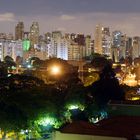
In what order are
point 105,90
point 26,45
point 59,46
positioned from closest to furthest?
point 105,90
point 59,46
point 26,45

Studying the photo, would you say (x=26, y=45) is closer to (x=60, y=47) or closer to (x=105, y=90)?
(x=60, y=47)

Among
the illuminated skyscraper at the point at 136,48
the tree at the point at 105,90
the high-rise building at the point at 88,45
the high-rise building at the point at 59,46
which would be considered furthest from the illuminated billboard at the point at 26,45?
the tree at the point at 105,90

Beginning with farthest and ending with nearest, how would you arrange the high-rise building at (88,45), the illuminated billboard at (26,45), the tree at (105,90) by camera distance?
the high-rise building at (88,45) → the illuminated billboard at (26,45) → the tree at (105,90)

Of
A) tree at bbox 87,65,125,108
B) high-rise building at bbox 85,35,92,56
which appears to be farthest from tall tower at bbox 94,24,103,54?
tree at bbox 87,65,125,108

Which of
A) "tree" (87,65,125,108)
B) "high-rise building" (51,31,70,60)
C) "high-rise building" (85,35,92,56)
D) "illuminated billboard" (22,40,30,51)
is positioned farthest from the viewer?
"high-rise building" (85,35,92,56)

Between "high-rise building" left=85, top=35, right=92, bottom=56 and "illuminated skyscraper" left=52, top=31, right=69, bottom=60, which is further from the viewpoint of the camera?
"high-rise building" left=85, top=35, right=92, bottom=56

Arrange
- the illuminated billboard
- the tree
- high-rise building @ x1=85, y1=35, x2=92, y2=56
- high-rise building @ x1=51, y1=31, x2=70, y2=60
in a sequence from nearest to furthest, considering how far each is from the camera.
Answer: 1. the tree
2. high-rise building @ x1=51, y1=31, x2=70, y2=60
3. the illuminated billboard
4. high-rise building @ x1=85, y1=35, x2=92, y2=56

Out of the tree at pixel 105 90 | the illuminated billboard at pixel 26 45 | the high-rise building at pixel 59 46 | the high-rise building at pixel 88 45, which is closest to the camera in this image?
the tree at pixel 105 90

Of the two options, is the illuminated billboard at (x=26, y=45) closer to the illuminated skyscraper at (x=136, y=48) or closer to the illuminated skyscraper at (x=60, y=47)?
the illuminated skyscraper at (x=60, y=47)

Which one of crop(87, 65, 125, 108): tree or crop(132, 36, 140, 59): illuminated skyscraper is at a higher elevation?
crop(132, 36, 140, 59): illuminated skyscraper

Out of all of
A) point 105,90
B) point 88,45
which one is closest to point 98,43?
point 88,45

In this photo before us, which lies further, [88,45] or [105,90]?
[88,45]

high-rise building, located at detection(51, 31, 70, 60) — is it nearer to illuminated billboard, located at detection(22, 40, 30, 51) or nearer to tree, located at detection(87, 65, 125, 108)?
illuminated billboard, located at detection(22, 40, 30, 51)
